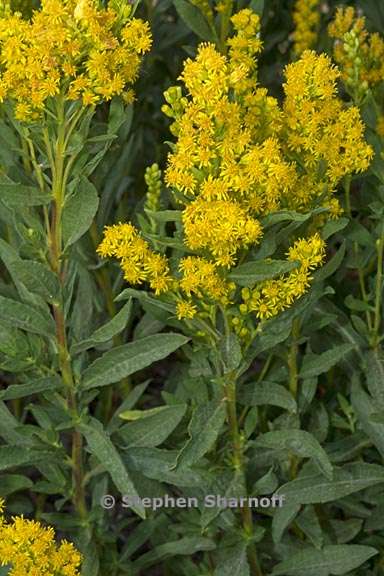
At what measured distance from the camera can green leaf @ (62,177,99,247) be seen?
7.37 ft

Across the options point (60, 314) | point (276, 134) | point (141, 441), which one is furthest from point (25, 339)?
point (276, 134)

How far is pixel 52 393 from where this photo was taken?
101 inches

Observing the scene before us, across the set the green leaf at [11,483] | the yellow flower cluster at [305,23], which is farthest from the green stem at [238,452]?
the yellow flower cluster at [305,23]

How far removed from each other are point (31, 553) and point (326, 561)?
86cm

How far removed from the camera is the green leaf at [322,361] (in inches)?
100.0

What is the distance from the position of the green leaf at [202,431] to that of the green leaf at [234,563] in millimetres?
432

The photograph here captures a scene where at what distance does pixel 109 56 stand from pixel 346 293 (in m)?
1.24

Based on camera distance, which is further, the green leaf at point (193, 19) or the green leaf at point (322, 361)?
the green leaf at point (193, 19)

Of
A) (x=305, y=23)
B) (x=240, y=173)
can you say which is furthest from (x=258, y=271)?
(x=305, y=23)

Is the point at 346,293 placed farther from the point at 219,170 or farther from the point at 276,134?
the point at 219,170

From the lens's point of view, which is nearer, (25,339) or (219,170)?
(219,170)

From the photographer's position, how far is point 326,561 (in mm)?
2672

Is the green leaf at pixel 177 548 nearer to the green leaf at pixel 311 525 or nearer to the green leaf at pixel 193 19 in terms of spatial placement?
the green leaf at pixel 311 525

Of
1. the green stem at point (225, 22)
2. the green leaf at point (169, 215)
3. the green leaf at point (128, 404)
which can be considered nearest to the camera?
the green leaf at point (169, 215)
